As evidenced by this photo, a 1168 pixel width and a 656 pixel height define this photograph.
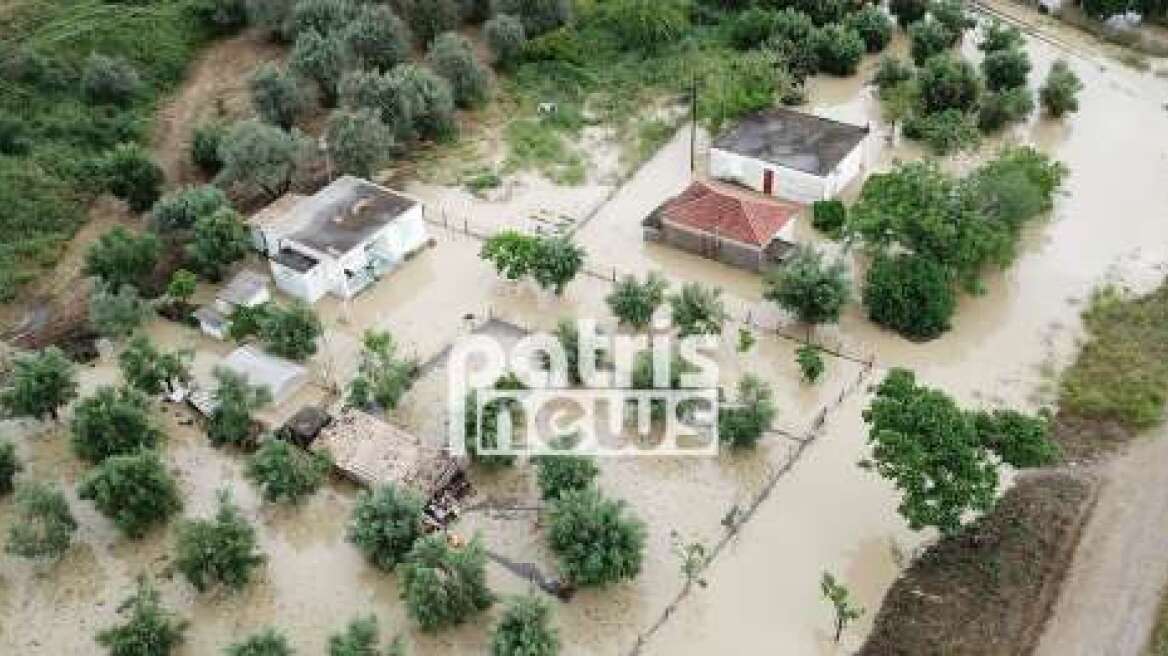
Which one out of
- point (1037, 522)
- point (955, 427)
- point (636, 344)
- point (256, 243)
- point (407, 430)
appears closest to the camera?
point (955, 427)

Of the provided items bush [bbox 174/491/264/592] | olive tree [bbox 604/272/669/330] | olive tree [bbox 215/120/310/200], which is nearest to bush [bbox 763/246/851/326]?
olive tree [bbox 604/272/669/330]

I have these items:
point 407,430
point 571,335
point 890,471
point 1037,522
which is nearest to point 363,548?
Result: point 407,430

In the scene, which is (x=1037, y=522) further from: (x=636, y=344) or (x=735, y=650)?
(x=636, y=344)

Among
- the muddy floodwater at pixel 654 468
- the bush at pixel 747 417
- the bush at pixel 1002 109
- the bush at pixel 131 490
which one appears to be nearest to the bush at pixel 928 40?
the bush at pixel 1002 109

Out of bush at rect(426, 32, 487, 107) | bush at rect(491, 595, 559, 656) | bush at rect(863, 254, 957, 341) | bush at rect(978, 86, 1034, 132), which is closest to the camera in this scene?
bush at rect(491, 595, 559, 656)

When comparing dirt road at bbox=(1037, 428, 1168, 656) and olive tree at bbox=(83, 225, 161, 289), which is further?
olive tree at bbox=(83, 225, 161, 289)

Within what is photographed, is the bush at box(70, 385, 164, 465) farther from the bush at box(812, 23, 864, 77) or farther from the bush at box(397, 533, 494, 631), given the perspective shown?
the bush at box(812, 23, 864, 77)
